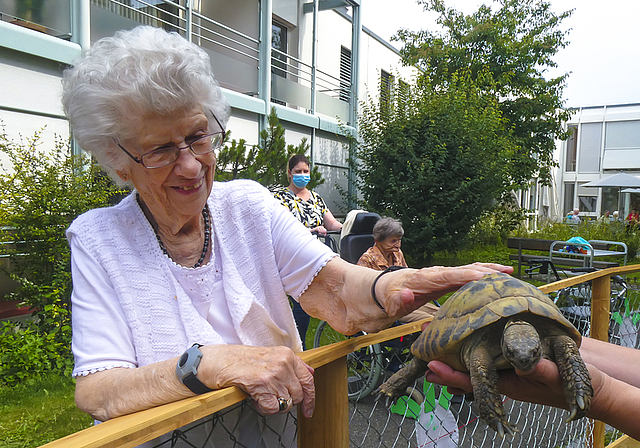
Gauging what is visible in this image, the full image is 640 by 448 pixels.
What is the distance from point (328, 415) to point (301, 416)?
0.26 ft

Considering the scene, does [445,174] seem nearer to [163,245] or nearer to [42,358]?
[42,358]

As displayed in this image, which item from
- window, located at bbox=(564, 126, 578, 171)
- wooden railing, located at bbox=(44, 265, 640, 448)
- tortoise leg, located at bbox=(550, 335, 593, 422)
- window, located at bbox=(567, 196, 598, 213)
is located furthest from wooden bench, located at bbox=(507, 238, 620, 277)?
window, located at bbox=(564, 126, 578, 171)

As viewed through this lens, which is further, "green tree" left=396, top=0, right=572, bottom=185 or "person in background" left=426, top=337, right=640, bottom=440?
"green tree" left=396, top=0, right=572, bottom=185

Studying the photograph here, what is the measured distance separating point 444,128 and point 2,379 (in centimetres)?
979

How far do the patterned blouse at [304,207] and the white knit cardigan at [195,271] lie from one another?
3.28 meters

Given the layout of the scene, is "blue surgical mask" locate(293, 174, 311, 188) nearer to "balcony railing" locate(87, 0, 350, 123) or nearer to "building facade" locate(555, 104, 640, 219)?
"balcony railing" locate(87, 0, 350, 123)

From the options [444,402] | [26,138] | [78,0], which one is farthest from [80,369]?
[78,0]

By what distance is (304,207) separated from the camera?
5.39 m

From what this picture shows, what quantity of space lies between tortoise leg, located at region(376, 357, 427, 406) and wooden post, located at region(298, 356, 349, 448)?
1.23ft

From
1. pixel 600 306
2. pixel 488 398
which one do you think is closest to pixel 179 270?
pixel 488 398

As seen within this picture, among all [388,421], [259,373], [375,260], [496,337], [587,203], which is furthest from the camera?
[587,203]

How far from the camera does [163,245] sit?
60.3 inches

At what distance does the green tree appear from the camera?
15.2 metres

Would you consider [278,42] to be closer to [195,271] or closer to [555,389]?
[195,271]
